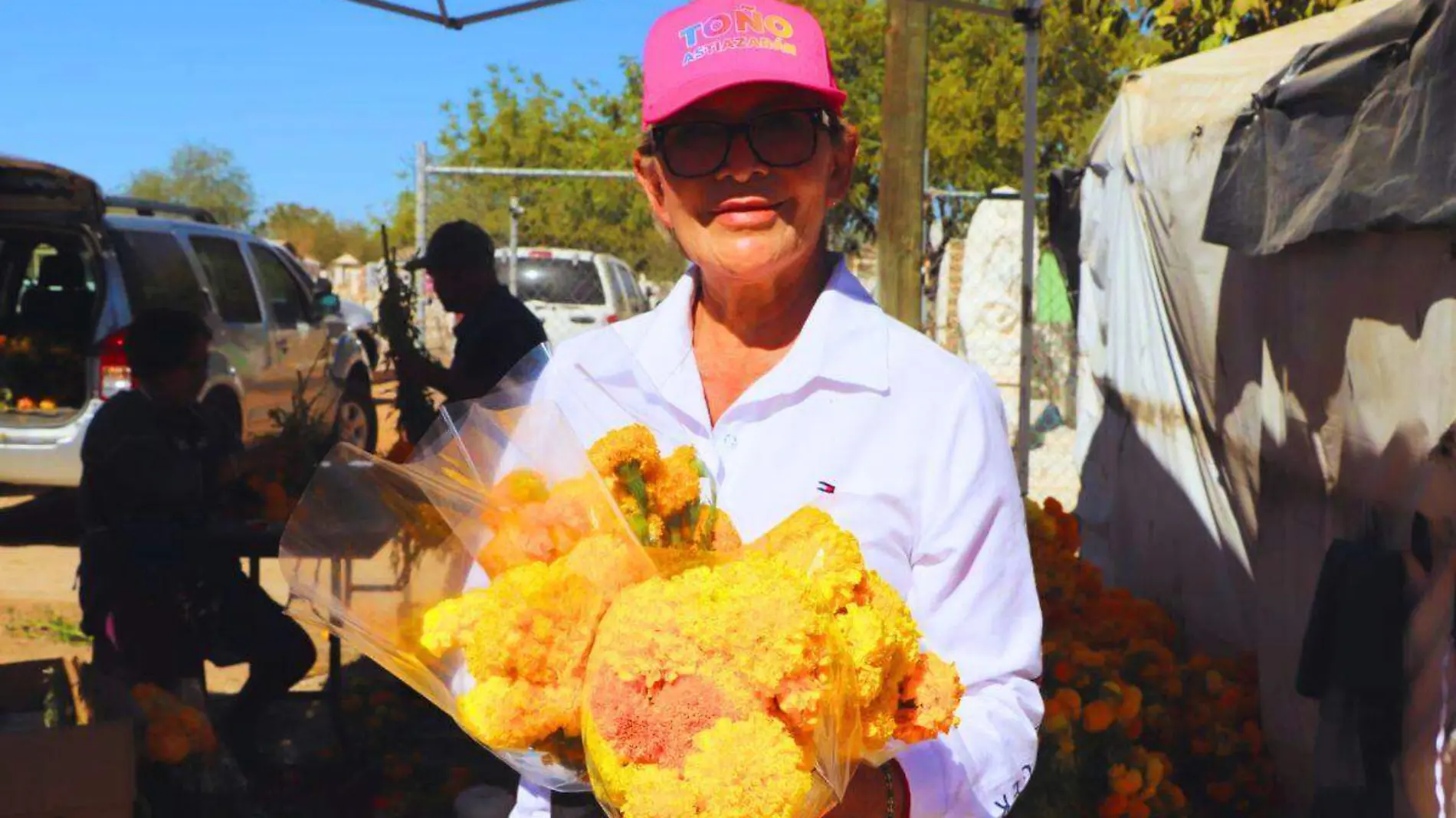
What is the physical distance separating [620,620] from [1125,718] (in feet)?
10.4

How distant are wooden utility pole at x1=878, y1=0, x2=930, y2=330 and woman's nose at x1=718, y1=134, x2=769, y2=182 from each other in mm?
4426

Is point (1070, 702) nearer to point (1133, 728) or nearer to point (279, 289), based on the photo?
point (1133, 728)

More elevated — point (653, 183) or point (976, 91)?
point (976, 91)

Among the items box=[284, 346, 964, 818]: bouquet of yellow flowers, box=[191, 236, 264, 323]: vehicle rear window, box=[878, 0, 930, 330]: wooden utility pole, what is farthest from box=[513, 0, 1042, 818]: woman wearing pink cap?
box=[191, 236, 264, 323]: vehicle rear window

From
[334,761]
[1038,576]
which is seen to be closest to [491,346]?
[334,761]

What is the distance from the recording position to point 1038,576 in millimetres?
4754

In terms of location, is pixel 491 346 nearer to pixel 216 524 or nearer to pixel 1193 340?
pixel 216 524

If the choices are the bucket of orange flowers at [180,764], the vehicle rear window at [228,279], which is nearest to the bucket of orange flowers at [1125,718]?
the bucket of orange flowers at [180,764]

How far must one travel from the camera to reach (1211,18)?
6598mm

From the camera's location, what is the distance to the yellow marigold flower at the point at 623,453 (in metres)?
1.51

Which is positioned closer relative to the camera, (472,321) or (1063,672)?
(1063,672)

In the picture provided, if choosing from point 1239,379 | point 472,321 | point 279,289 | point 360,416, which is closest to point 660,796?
point 1239,379

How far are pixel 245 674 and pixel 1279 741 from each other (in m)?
4.88

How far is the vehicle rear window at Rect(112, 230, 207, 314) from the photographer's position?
9.70 meters
